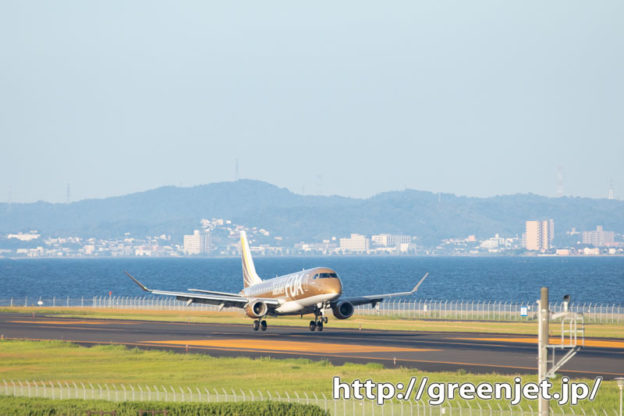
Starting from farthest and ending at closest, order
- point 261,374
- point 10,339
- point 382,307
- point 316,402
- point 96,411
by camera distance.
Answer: point 382,307 < point 10,339 < point 261,374 < point 316,402 < point 96,411

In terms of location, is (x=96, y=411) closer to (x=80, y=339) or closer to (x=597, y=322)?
(x=80, y=339)

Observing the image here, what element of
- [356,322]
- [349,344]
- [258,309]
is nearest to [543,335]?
[349,344]

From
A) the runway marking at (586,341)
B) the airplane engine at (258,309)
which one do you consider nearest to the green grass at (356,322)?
the runway marking at (586,341)

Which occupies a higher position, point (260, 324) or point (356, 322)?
point (260, 324)

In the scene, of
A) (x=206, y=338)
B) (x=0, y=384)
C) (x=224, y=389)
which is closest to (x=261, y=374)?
(x=224, y=389)

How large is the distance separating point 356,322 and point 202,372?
49.1 metres

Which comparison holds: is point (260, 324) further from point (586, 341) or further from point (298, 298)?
point (586, 341)

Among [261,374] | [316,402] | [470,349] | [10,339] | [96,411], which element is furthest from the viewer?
[10,339]

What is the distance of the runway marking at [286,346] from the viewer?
219 feet

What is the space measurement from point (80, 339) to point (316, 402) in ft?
133

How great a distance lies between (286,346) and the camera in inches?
2763

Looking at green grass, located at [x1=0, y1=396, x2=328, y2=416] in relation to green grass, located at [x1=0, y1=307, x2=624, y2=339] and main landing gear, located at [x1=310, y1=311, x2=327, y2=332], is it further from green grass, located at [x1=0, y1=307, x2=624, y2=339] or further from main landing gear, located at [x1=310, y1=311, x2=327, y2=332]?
main landing gear, located at [x1=310, y1=311, x2=327, y2=332]

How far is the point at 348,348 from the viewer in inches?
2685

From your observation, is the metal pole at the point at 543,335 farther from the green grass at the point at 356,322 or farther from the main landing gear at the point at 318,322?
the main landing gear at the point at 318,322
